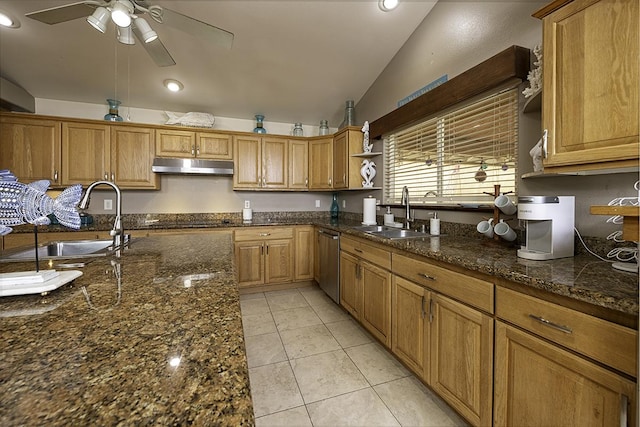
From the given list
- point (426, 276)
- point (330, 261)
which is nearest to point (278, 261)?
point (330, 261)

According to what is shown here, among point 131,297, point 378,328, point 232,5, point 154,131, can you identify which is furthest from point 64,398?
point 154,131

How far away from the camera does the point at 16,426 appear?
0.34 metres

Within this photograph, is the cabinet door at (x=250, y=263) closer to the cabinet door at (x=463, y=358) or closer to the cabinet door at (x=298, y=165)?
the cabinet door at (x=298, y=165)

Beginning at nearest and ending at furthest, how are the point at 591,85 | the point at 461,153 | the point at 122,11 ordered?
the point at 591,85 < the point at 122,11 < the point at 461,153

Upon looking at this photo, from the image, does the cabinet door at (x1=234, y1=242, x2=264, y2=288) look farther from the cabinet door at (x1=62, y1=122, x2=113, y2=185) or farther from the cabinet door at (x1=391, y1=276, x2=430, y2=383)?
the cabinet door at (x1=391, y1=276, x2=430, y2=383)

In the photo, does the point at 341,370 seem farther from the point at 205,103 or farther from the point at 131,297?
the point at 205,103

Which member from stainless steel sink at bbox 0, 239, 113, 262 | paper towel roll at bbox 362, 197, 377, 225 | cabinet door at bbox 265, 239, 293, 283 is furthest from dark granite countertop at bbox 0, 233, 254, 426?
cabinet door at bbox 265, 239, 293, 283

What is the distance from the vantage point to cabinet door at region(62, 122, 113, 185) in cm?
302

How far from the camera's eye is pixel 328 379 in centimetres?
182

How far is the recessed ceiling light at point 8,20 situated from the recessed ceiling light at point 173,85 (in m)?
1.14

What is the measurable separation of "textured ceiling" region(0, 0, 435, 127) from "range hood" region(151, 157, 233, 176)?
31.8 inches

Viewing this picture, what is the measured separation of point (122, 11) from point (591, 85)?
234 cm

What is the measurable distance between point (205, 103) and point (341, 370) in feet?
11.3

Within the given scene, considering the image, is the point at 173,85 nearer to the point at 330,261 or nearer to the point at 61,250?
the point at 61,250
